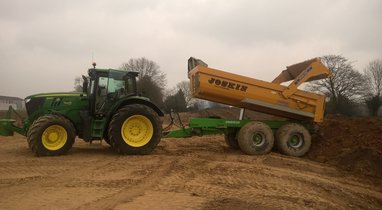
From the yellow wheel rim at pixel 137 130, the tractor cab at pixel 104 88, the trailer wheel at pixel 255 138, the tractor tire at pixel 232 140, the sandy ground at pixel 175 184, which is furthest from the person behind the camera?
the tractor tire at pixel 232 140

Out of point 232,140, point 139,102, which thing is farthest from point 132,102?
point 232,140

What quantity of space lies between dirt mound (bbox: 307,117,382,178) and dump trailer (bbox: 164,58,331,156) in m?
0.61

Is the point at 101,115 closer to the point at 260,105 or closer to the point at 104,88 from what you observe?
the point at 104,88

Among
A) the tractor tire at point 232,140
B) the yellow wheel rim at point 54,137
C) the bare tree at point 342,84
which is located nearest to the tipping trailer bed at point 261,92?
the tractor tire at point 232,140

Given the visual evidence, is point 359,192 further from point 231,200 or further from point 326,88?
point 326,88

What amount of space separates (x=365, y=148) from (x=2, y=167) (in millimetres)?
8175

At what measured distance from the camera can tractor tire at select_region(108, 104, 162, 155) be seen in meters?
8.99

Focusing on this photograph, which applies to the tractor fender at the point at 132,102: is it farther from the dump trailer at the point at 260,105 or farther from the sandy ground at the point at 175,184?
the sandy ground at the point at 175,184

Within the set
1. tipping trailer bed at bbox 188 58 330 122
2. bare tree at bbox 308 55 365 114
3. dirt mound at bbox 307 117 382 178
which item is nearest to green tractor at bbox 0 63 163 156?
tipping trailer bed at bbox 188 58 330 122

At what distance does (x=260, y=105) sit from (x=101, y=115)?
426 cm

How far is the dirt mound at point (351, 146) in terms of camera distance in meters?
8.41

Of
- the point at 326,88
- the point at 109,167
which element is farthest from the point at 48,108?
the point at 326,88

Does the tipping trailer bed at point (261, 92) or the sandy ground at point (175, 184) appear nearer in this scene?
A: the sandy ground at point (175, 184)

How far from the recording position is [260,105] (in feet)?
33.1
